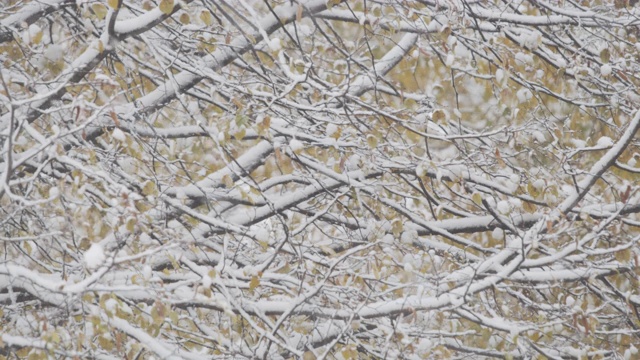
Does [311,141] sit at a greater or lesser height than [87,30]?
lesser

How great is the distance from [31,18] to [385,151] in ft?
6.75

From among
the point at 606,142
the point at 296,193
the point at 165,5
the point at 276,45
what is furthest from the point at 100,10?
the point at 606,142

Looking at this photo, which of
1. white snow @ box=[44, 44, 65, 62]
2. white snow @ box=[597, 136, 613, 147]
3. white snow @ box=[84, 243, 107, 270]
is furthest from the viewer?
white snow @ box=[597, 136, 613, 147]

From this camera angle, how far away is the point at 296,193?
457cm

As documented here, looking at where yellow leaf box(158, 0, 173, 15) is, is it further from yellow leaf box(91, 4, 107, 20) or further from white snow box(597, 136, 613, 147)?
white snow box(597, 136, 613, 147)

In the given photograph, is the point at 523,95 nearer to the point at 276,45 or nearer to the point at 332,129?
the point at 332,129

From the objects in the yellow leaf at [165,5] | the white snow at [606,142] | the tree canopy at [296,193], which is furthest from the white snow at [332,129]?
the white snow at [606,142]

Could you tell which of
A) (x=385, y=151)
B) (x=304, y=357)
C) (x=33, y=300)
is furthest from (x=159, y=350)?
(x=385, y=151)

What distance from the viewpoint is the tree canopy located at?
3.58m

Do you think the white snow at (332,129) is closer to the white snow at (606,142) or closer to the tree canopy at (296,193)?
the tree canopy at (296,193)

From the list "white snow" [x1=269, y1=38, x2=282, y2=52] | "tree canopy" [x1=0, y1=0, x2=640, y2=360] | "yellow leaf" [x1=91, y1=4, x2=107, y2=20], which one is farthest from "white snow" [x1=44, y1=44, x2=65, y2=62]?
"white snow" [x1=269, y1=38, x2=282, y2=52]

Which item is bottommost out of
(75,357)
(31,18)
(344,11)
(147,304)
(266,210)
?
(75,357)

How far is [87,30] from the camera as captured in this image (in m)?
4.11

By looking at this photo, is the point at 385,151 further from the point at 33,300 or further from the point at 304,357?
the point at 33,300
